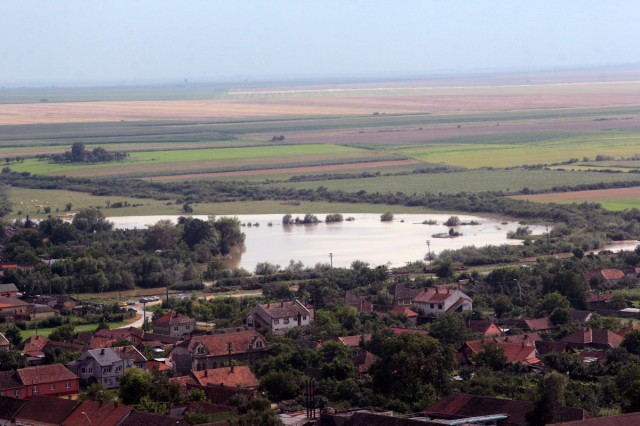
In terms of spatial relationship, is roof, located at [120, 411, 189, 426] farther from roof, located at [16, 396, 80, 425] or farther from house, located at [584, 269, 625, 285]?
house, located at [584, 269, 625, 285]

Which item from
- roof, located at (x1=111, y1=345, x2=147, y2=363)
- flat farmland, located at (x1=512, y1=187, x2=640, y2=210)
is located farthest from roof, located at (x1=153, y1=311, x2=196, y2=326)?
flat farmland, located at (x1=512, y1=187, x2=640, y2=210)

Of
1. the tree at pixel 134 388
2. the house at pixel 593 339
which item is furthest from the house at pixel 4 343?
the house at pixel 593 339

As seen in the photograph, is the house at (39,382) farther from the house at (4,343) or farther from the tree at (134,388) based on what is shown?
the house at (4,343)

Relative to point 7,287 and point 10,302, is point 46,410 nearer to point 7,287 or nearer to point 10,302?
point 10,302

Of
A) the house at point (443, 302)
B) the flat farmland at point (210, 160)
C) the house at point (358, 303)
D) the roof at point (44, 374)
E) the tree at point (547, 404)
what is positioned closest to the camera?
the tree at point (547, 404)

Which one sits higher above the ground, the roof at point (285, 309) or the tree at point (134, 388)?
the tree at point (134, 388)
